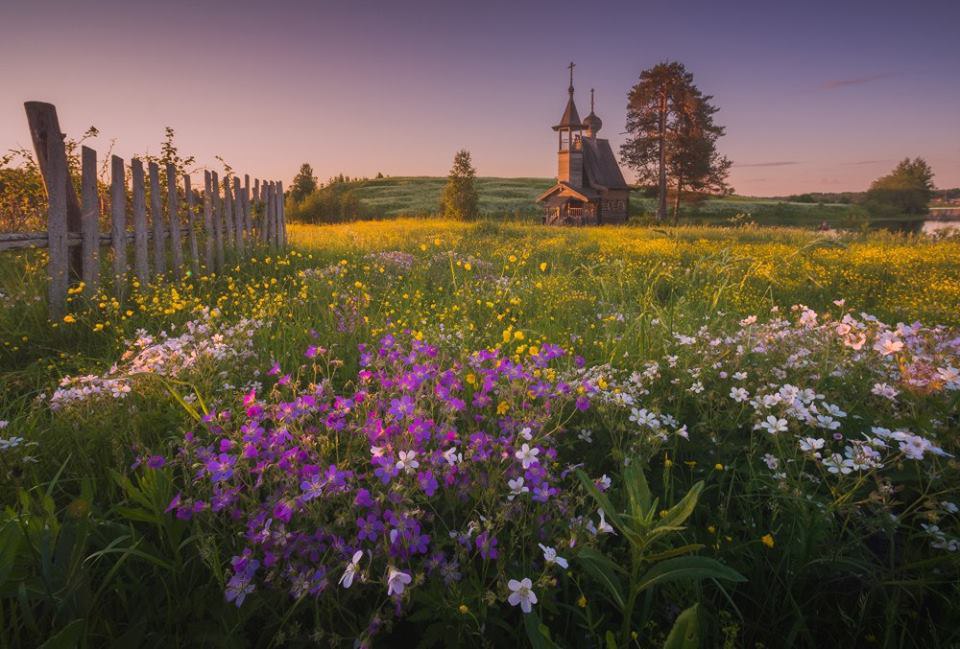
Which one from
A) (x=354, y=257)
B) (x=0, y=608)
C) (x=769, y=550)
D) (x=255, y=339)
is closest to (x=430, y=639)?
(x=0, y=608)

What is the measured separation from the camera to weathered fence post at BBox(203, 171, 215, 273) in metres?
7.38

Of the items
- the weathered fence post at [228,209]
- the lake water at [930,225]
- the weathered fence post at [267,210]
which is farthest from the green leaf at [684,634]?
the lake water at [930,225]

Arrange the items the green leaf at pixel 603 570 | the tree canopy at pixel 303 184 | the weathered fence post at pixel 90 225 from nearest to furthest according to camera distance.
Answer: the green leaf at pixel 603 570
the weathered fence post at pixel 90 225
the tree canopy at pixel 303 184

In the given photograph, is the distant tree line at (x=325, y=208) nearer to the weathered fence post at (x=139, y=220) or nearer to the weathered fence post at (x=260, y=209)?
the weathered fence post at (x=260, y=209)

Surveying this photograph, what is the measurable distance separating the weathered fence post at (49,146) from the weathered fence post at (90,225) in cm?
12

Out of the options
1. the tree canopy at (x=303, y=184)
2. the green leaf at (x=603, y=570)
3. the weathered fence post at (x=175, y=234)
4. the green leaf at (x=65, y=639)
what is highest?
the tree canopy at (x=303, y=184)

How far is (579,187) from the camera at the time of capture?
35531 millimetres

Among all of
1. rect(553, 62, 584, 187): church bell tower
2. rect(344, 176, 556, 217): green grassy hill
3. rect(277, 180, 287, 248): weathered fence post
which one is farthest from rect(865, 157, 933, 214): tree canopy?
rect(277, 180, 287, 248): weathered fence post

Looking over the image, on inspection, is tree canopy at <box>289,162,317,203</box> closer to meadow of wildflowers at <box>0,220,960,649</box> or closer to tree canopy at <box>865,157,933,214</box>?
meadow of wildflowers at <box>0,220,960,649</box>

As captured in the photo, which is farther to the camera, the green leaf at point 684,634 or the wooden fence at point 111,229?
the wooden fence at point 111,229

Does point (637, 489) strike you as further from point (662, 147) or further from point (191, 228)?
point (662, 147)

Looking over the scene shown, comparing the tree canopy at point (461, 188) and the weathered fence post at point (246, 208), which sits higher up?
the tree canopy at point (461, 188)

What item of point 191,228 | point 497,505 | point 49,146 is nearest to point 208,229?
point 191,228

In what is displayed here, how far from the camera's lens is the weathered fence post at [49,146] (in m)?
5.16
